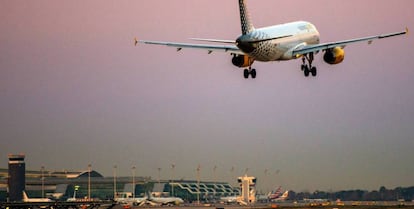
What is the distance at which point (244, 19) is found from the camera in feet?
409

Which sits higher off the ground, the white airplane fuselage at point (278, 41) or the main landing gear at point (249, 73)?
the white airplane fuselage at point (278, 41)

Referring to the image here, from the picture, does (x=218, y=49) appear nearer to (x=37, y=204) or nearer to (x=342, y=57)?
(x=342, y=57)

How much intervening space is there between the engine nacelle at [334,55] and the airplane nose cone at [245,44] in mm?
10784

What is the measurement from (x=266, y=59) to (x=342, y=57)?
985 centimetres

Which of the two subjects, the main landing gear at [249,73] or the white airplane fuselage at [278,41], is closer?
the white airplane fuselage at [278,41]

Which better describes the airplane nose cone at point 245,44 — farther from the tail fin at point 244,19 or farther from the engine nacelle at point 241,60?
the engine nacelle at point 241,60

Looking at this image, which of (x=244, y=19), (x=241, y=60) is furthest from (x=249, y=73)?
(x=244, y=19)

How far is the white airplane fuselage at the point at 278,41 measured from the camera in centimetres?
12044

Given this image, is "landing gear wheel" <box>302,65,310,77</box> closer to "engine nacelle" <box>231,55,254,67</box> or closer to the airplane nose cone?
"engine nacelle" <box>231,55,254,67</box>

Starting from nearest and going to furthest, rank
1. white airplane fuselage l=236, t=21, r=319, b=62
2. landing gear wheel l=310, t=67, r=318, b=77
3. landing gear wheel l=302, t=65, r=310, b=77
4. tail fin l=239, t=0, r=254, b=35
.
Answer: white airplane fuselage l=236, t=21, r=319, b=62 → tail fin l=239, t=0, r=254, b=35 → landing gear wheel l=310, t=67, r=318, b=77 → landing gear wheel l=302, t=65, r=310, b=77

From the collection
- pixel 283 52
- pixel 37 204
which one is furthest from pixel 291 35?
A: pixel 37 204

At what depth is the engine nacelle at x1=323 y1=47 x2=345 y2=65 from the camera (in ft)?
412

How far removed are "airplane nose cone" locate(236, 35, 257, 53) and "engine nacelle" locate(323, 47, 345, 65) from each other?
10784 mm

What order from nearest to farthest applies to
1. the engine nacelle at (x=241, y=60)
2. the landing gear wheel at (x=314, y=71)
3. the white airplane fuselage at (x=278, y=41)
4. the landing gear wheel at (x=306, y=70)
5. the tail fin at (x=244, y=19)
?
1. the white airplane fuselage at (x=278, y=41)
2. the tail fin at (x=244, y=19)
3. the engine nacelle at (x=241, y=60)
4. the landing gear wheel at (x=314, y=71)
5. the landing gear wheel at (x=306, y=70)
